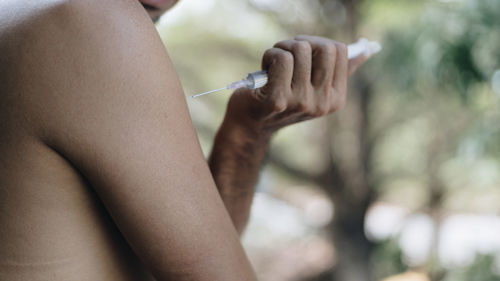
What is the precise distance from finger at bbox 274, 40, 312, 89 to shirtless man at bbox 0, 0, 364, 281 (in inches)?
8.3

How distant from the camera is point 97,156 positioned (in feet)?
1.70

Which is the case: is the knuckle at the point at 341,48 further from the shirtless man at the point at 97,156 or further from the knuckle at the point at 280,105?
the shirtless man at the point at 97,156

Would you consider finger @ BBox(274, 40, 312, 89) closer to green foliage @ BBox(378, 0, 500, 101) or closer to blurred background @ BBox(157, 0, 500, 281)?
blurred background @ BBox(157, 0, 500, 281)

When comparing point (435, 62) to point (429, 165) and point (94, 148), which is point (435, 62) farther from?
point (429, 165)

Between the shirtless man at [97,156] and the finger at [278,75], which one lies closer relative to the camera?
the shirtless man at [97,156]

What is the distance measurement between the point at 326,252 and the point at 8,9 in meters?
3.89

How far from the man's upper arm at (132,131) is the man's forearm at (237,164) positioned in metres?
0.36

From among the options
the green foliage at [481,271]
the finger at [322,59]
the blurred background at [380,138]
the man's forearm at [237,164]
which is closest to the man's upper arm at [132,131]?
the finger at [322,59]

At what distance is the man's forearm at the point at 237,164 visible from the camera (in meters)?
0.95

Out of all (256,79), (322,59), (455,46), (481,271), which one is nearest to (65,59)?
(256,79)

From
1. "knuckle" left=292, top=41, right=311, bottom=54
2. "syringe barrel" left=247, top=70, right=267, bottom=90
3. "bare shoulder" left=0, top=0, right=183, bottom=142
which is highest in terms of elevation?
"bare shoulder" left=0, top=0, right=183, bottom=142

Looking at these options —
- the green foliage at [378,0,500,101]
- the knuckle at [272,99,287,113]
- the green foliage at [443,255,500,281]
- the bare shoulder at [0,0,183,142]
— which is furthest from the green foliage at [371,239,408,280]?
the bare shoulder at [0,0,183,142]

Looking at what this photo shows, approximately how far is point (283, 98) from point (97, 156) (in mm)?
296

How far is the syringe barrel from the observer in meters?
0.70
